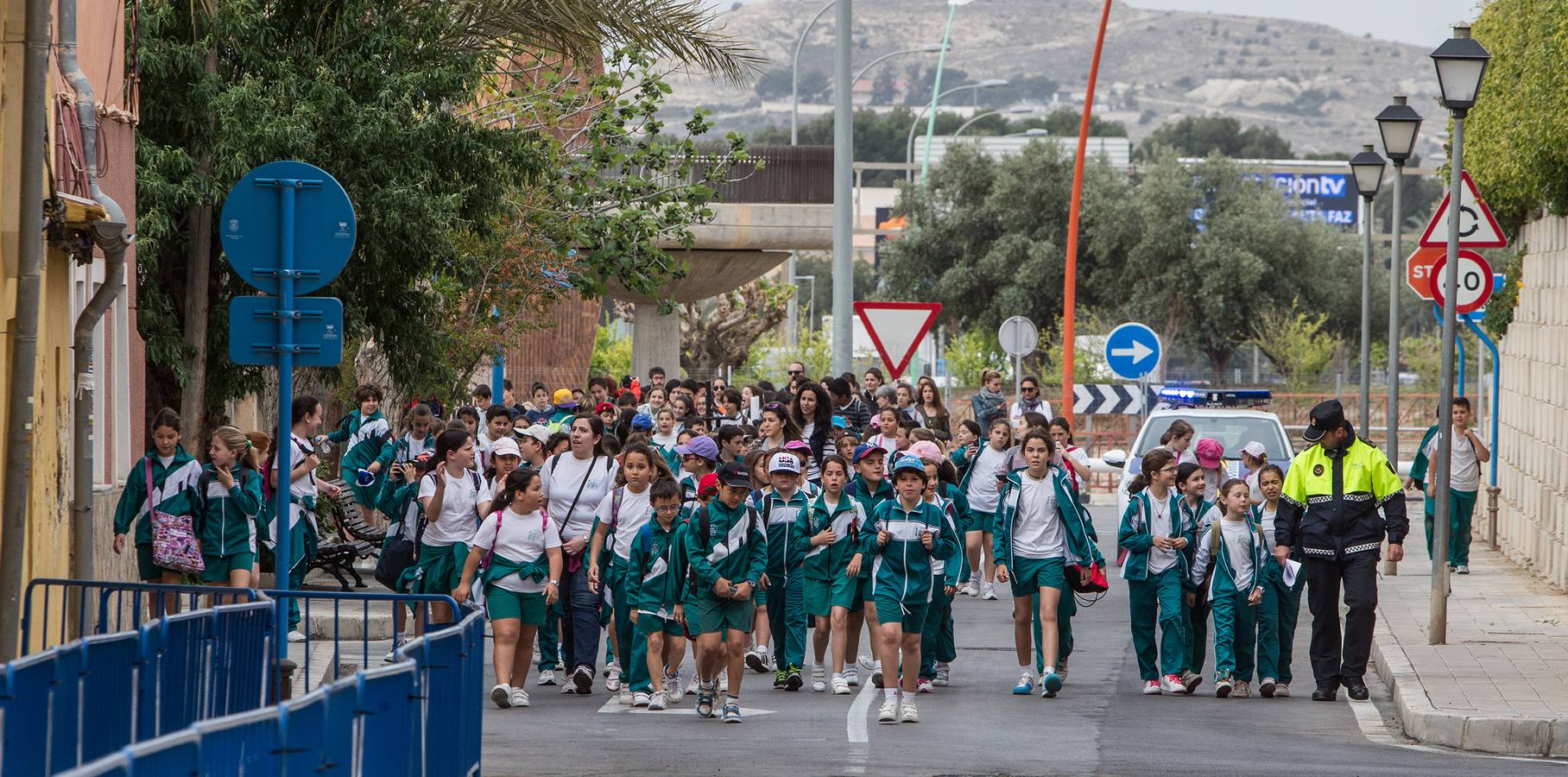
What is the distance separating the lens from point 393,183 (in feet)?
53.2

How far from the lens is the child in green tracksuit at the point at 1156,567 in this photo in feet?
42.8

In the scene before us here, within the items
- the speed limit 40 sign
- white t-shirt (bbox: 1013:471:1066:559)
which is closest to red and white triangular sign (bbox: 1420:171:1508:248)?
the speed limit 40 sign

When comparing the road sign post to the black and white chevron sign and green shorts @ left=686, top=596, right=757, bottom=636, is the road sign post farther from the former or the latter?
the black and white chevron sign

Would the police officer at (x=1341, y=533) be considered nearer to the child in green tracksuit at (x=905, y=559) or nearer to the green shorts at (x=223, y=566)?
the child in green tracksuit at (x=905, y=559)

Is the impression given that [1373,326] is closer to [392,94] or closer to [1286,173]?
[392,94]

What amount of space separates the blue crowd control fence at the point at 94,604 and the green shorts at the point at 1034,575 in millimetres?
4671

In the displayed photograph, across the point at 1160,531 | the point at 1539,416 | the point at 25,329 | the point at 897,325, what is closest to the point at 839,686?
the point at 1160,531

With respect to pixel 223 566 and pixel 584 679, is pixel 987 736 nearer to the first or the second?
pixel 584 679

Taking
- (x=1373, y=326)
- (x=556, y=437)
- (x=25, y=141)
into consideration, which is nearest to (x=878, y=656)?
(x=556, y=437)

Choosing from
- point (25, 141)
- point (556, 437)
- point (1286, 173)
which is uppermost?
point (1286, 173)

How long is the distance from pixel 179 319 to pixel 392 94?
241 centimetres

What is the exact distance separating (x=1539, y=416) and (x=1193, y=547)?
9.04 m

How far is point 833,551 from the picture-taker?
41.5 feet

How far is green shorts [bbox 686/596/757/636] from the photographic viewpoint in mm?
11734
